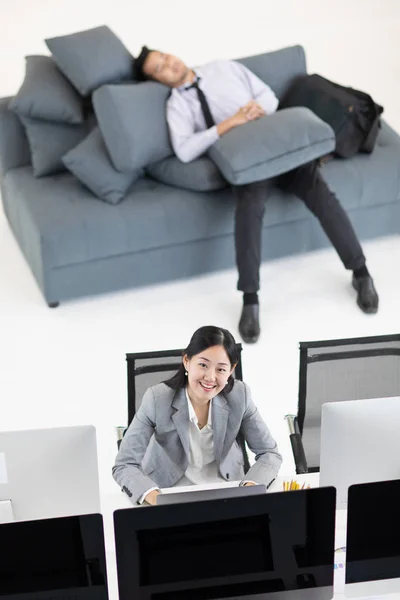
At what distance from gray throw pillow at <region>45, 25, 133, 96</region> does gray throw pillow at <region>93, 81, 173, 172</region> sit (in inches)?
5.1

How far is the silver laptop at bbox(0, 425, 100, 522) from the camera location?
2.40 metres

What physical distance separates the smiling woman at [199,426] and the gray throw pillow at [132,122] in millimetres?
1754

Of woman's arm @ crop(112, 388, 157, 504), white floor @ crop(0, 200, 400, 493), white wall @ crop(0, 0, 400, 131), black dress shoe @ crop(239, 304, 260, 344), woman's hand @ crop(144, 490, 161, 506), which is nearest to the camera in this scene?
woman's hand @ crop(144, 490, 161, 506)

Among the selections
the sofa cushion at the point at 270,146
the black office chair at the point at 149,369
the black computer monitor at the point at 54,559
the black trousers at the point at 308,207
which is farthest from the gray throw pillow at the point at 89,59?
the black computer monitor at the point at 54,559

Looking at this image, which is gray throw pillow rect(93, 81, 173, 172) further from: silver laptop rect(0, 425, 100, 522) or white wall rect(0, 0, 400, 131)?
white wall rect(0, 0, 400, 131)

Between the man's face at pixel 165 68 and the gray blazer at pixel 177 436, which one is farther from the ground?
the man's face at pixel 165 68

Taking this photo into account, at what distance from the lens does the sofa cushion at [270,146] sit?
14.7 ft

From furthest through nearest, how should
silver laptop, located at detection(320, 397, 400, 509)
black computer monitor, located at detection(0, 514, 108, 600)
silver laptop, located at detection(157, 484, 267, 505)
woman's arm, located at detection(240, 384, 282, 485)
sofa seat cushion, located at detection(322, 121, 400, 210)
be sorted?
sofa seat cushion, located at detection(322, 121, 400, 210), woman's arm, located at detection(240, 384, 282, 485), silver laptop, located at detection(320, 397, 400, 509), silver laptop, located at detection(157, 484, 267, 505), black computer monitor, located at detection(0, 514, 108, 600)

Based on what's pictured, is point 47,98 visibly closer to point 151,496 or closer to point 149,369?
point 149,369

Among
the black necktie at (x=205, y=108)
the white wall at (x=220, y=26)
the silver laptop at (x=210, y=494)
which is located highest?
the white wall at (x=220, y=26)

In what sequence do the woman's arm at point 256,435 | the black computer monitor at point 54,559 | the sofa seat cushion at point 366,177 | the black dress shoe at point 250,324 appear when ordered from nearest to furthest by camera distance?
the black computer monitor at point 54,559, the woman's arm at point 256,435, the black dress shoe at point 250,324, the sofa seat cushion at point 366,177

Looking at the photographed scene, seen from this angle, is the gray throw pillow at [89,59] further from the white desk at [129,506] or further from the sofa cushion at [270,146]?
the white desk at [129,506]

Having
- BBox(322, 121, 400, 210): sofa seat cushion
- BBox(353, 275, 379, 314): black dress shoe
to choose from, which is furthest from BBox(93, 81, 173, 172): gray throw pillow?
BBox(353, 275, 379, 314): black dress shoe

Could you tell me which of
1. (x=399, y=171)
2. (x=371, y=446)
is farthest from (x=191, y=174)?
(x=371, y=446)
